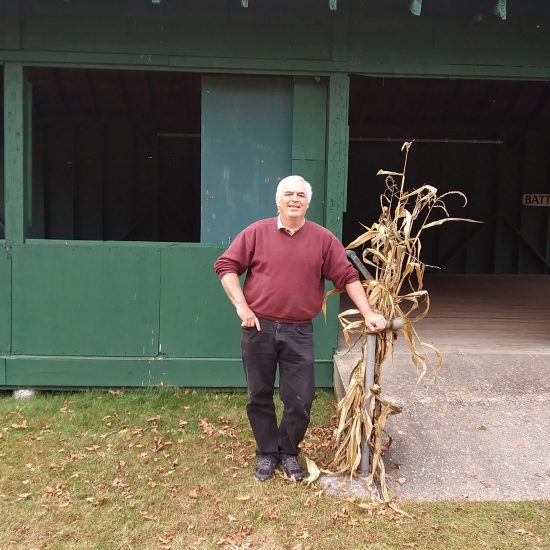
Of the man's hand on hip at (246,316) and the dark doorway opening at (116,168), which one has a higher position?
the dark doorway opening at (116,168)

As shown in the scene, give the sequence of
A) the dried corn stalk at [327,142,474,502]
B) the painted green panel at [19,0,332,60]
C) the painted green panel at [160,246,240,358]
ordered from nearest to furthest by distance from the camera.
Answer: the dried corn stalk at [327,142,474,502] → the painted green panel at [19,0,332,60] → the painted green panel at [160,246,240,358]

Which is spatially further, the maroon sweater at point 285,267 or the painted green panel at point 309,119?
the painted green panel at point 309,119

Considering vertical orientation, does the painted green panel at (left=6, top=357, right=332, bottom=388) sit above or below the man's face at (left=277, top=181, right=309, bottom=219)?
below

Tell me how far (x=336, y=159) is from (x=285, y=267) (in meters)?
2.14

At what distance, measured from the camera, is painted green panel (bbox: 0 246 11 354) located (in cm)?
509

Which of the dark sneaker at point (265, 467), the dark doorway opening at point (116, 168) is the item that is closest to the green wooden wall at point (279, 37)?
the dark sneaker at point (265, 467)

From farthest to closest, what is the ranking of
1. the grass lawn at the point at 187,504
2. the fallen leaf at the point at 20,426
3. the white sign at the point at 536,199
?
1. the white sign at the point at 536,199
2. the fallen leaf at the point at 20,426
3. the grass lawn at the point at 187,504

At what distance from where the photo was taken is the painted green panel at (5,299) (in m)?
5.09

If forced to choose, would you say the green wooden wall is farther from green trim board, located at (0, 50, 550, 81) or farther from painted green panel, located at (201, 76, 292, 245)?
painted green panel, located at (201, 76, 292, 245)

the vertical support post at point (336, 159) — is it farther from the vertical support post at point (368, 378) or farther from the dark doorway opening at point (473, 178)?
the dark doorway opening at point (473, 178)

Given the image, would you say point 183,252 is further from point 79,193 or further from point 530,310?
point 79,193

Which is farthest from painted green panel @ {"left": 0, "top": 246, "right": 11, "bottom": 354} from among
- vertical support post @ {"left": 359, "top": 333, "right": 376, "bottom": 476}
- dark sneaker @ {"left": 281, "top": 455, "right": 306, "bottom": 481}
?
vertical support post @ {"left": 359, "top": 333, "right": 376, "bottom": 476}

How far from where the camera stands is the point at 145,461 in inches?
153

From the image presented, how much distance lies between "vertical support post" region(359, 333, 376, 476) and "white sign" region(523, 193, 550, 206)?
32.0 feet
